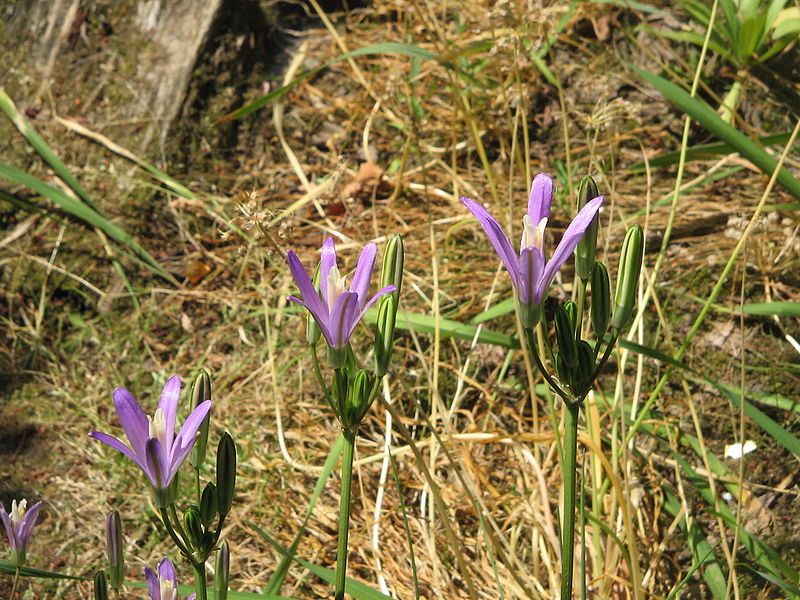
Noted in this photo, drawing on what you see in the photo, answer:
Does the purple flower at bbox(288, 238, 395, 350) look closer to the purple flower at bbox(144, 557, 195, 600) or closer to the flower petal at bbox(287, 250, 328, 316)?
the flower petal at bbox(287, 250, 328, 316)

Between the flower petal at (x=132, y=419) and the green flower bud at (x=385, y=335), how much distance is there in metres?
0.25

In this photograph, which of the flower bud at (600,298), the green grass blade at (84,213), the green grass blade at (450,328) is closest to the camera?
the flower bud at (600,298)

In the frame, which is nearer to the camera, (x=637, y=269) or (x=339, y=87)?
(x=637, y=269)

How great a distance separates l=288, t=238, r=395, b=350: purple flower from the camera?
93 cm

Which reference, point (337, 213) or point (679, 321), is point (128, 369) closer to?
point (337, 213)

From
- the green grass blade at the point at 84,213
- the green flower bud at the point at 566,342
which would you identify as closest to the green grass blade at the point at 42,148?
the green grass blade at the point at 84,213

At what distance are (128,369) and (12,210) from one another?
643 millimetres

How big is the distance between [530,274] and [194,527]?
43 cm

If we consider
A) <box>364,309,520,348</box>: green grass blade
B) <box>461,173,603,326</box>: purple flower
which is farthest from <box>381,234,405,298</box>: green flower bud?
<box>364,309,520,348</box>: green grass blade

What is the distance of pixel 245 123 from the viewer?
105 inches

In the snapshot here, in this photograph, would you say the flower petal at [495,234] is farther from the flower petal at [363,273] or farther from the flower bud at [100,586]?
the flower bud at [100,586]

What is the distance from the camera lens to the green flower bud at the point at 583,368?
0.92 metres

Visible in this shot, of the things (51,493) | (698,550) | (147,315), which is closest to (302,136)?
(147,315)

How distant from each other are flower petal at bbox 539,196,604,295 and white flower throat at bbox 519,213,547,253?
0.03 meters
